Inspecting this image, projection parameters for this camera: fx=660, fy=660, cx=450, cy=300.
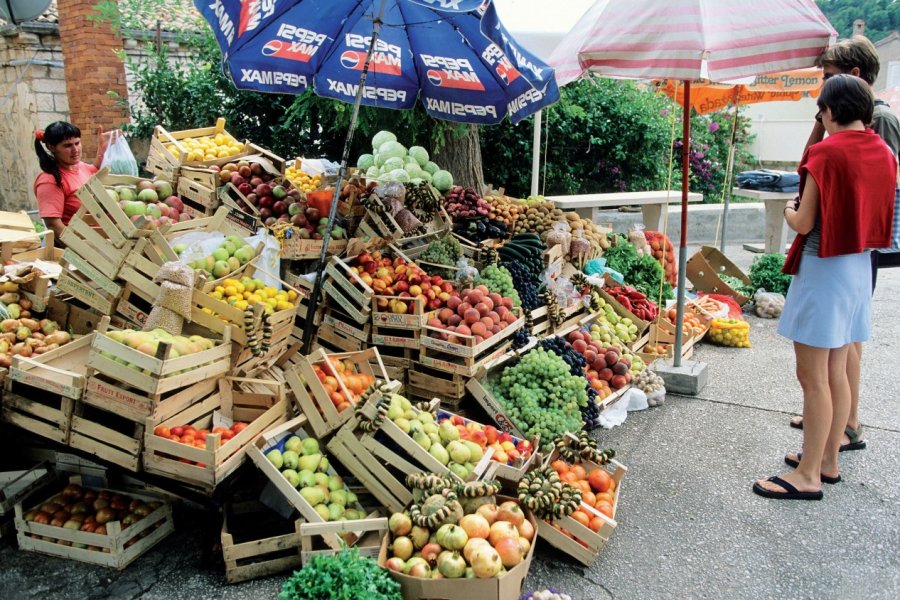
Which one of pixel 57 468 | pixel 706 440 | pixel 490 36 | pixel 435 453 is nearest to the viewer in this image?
pixel 435 453

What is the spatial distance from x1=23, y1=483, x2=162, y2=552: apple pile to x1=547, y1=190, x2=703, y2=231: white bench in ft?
23.2

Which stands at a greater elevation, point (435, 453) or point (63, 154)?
point (63, 154)

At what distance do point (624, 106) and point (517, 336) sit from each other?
878 cm

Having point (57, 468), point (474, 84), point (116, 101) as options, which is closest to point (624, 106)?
point (474, 84)

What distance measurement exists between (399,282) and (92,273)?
82.4 inches

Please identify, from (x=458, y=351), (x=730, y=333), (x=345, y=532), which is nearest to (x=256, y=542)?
(x=345, y=532)

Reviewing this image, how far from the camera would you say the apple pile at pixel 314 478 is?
344 cm

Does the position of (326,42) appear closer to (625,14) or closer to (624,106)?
(625,14)

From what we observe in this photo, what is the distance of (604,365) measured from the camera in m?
5.74

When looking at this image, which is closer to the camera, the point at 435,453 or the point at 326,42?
the point at 435,453

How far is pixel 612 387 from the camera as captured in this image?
5734 mm

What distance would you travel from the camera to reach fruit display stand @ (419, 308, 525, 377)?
467 cm

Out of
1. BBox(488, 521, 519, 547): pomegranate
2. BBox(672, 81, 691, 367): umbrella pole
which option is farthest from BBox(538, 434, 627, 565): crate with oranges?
BBox(672, 81, 691, 367): umbrella pole

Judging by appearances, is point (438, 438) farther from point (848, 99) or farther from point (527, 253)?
point (848, 99)
